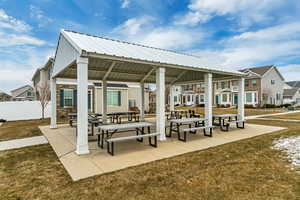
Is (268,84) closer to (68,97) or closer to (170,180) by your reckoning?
(68,97)

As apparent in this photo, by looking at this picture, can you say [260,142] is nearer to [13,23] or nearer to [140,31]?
[140,31]

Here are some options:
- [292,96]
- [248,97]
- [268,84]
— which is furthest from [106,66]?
[292,96]

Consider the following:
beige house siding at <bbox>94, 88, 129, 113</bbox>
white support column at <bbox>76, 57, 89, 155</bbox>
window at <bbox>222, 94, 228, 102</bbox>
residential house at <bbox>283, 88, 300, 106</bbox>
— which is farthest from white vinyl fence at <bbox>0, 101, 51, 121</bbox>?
residential house at <bbox>283, 88, 300, 106</bbox>

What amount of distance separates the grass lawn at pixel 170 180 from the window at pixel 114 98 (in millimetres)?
12915

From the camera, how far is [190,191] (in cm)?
284

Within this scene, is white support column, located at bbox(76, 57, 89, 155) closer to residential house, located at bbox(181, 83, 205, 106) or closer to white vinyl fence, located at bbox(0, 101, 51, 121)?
white vinyl fence, located at bbox(0, 101, 51, 121)

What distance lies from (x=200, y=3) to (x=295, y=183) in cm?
1048

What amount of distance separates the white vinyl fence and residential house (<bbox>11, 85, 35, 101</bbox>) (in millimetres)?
20588

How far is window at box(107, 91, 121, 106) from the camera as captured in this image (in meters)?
17.5

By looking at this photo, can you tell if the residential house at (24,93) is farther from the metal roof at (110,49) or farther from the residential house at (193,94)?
the residential house at (193,94)

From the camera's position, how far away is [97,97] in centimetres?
1662

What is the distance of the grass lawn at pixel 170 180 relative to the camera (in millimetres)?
2764

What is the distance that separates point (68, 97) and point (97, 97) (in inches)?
106

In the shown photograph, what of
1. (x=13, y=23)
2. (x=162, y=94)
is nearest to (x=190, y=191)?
(x=162, y=94)
